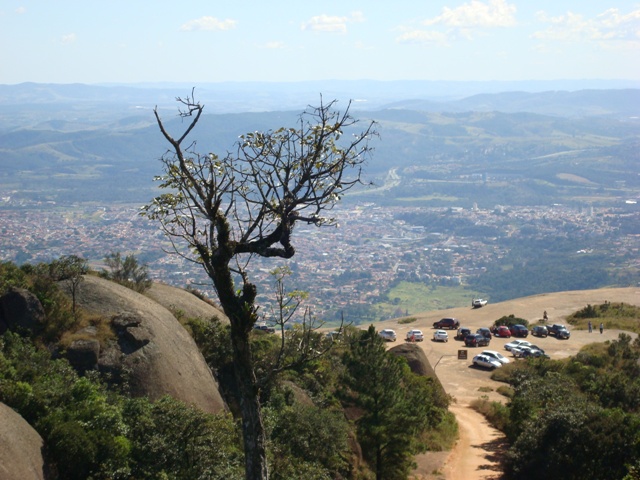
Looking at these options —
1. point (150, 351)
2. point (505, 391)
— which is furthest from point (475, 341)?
point (150, 351)

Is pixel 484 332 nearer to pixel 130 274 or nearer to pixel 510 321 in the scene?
pixel 510 321

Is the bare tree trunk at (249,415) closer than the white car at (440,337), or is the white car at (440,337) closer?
the bare tree trunk at (249,415)

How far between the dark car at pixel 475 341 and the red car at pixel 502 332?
9.86 feet

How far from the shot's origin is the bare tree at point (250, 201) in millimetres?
8109

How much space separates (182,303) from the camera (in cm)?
1984

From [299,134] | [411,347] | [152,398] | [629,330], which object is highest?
[299,134]

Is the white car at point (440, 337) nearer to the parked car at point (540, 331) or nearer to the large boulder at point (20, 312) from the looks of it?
the parked car at point (540, 331)

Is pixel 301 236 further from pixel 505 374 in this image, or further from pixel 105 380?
pixel 105 380

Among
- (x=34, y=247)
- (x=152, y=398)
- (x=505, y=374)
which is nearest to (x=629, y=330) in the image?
(x=505, y=374)

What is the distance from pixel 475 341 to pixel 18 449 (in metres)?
32.7

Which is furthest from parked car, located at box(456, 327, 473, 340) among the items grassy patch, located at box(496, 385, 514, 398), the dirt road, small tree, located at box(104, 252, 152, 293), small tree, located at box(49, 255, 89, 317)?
small tree, located at box(49, 255, 89, 317)

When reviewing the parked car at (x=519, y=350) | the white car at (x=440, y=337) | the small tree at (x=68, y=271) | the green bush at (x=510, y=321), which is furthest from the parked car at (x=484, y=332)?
the small tree at (x=68, y=271)

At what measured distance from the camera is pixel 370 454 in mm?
15523

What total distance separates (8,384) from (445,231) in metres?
165
